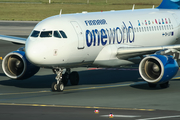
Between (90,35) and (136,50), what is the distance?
3.05 m

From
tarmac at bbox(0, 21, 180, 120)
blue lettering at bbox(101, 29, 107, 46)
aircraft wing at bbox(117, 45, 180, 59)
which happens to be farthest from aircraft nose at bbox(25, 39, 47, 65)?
aircraft wing at bbox(117, 45, 180, 59)

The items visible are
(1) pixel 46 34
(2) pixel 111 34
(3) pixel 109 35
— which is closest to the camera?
(1) pixel 46 34

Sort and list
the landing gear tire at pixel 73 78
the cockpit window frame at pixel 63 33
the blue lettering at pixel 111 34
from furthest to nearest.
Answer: the landing gear tire at pixel 73 78, the blue lettering at pixel 111 34, the cockpit window frame at pixel 63 33

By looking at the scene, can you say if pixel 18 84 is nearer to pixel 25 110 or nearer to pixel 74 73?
pixel 74 73

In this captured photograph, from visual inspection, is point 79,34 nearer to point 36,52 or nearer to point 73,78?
point 36,52

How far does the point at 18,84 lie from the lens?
27875 mm

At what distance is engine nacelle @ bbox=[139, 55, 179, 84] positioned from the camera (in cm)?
2392

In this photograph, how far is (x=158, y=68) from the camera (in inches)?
970

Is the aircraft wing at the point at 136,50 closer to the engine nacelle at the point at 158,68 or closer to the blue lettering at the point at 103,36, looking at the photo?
the blue lettering at the point at 103,36

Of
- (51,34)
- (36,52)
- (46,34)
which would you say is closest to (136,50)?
(51,34)

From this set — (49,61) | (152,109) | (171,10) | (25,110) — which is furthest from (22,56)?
(171,10)

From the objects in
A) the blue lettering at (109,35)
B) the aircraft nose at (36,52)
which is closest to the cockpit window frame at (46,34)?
the aircraft nose at (36,52)

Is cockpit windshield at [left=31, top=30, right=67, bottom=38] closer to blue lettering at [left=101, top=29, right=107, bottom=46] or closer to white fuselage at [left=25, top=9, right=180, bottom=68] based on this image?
white fuselage at [left=25, top=9, right=180, bottom=68]

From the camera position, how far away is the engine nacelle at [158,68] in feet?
78.5
